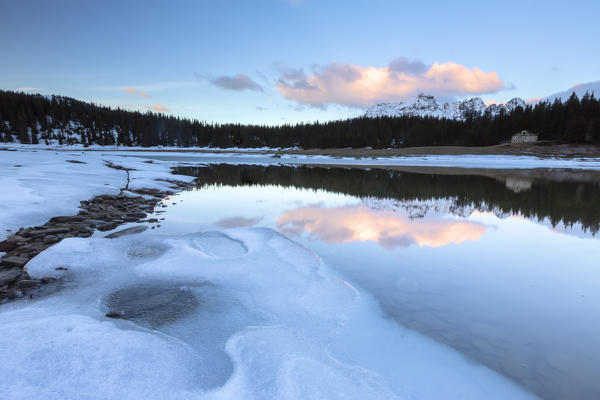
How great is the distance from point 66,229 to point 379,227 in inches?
368

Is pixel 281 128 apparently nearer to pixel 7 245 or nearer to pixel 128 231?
pixel 128 231

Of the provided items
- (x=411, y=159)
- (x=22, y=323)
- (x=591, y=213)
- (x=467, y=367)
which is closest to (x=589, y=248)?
(x=591, y=213)

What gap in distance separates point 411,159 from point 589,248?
50.3 m

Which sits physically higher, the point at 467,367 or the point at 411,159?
the point at 411,159

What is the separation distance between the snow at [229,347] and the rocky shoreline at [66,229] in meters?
0.37

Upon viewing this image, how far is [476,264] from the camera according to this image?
20.9ft

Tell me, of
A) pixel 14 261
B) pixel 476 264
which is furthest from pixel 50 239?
pixel 476 264

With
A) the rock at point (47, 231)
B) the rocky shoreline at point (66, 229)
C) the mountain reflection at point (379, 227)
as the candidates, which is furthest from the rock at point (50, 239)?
the mountain reflection at point (379, 227)

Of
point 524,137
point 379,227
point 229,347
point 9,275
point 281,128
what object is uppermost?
point 281,128

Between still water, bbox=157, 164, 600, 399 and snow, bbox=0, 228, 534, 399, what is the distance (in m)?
0.54

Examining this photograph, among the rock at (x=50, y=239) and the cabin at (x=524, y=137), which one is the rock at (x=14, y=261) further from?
the cabin at (x=524, y=137)

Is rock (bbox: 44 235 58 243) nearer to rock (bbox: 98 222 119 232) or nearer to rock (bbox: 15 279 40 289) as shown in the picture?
rock (bbox: 98 222 119 232)

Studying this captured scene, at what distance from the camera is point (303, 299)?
472cm

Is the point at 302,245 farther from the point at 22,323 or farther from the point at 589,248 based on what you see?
the point at 589,248
